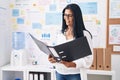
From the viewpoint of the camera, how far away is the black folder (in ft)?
5.13

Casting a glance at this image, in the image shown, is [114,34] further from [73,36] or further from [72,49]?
[72,49]

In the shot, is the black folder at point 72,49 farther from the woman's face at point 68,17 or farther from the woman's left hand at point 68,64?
the woman's face at point 68,17

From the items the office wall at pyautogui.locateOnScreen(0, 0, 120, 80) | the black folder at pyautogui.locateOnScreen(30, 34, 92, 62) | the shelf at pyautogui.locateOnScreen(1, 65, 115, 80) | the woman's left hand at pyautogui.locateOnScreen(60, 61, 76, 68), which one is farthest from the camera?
the office wall at pyautogui.locateOnScreen(0, 0, 120, 80)

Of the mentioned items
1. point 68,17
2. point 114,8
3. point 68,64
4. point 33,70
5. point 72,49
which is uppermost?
point 114,8

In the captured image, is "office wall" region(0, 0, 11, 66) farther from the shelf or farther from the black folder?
the black folder

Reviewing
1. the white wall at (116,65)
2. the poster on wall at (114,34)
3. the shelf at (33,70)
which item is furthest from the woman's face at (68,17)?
the white wall at (116,65)

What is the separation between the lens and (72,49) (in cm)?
158

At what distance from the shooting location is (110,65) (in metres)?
2.31

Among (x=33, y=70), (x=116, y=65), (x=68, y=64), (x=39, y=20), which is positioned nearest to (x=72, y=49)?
(x=68, y=64)

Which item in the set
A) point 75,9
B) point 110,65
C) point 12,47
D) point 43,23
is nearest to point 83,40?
point 75,9

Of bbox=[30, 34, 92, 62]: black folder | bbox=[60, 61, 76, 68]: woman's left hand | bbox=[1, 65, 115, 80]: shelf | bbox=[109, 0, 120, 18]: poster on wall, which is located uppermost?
bbox=[109, 0, 120, 18]: poster on wall

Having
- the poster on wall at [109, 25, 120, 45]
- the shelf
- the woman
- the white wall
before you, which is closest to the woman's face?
the woman

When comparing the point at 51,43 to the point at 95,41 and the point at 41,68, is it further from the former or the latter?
the point at 95,41

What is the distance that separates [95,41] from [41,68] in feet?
2.49
